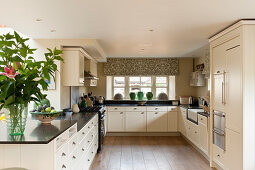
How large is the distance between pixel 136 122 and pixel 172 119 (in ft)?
3.52

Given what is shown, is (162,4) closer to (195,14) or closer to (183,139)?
(195,14)

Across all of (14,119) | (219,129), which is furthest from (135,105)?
(14,119)

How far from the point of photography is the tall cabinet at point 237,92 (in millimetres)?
3180

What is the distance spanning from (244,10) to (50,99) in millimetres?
3579

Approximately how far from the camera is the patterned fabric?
24.7 ft

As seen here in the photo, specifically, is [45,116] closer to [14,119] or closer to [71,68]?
[14,119]

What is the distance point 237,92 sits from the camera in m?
3.34

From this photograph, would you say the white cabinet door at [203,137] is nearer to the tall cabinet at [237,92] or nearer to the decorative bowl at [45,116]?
the tall cabinet at [237,92]

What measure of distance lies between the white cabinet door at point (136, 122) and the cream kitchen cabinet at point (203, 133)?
221 centimetres

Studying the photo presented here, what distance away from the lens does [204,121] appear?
15.5 ft

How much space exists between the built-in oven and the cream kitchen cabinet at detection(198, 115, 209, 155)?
1.50ft

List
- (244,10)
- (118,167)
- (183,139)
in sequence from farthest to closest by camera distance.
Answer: (183,139) → (118,167) → (244,10)

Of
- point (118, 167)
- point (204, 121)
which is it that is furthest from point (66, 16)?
point (204, 121)

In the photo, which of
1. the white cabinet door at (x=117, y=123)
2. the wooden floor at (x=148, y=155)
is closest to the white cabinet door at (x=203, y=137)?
the wooden floor at (x=148, y=155)
